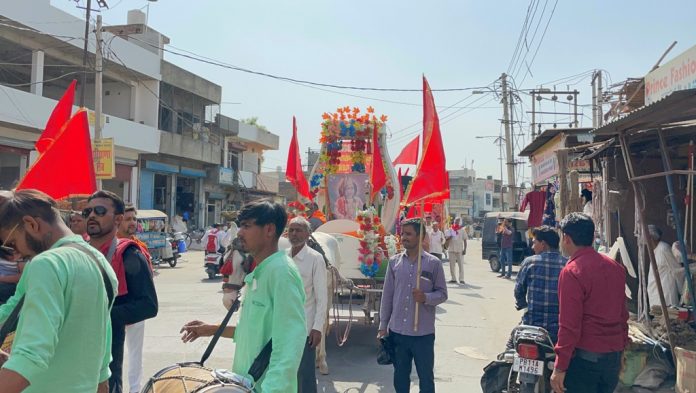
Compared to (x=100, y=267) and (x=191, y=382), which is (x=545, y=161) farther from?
(x=100, y=267)

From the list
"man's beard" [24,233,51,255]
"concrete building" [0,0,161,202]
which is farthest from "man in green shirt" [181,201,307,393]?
"concrete building" [0,0,161,202]

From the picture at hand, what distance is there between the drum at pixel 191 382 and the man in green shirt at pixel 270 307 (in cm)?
13

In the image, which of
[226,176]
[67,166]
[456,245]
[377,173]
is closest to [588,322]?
[67,166]

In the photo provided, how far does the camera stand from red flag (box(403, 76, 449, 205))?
5.61 metres

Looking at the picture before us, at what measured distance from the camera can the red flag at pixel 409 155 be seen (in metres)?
15.7

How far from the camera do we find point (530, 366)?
162 inches

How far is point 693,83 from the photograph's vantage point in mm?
7566

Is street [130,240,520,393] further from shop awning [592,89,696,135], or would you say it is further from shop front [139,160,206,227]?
shop front [139,160,206,227]

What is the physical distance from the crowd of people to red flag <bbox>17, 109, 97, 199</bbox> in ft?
2.43

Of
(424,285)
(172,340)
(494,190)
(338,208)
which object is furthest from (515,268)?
(494,190)

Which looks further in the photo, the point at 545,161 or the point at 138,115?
the point at 138,115

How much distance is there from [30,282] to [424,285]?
3.34 meters

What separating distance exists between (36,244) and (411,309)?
10.1ft

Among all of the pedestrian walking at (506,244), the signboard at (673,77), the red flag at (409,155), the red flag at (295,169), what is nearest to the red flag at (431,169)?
the signboard at (673,77)
